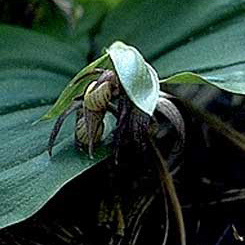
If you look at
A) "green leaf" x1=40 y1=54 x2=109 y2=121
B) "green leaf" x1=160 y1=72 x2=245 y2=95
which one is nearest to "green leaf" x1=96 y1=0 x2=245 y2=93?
"green leaf" x1=160 y1=72 x2=245 y2=95

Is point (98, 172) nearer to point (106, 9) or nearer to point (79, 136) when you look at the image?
point (79, 136)

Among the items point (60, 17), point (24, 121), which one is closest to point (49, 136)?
point (24, 121)

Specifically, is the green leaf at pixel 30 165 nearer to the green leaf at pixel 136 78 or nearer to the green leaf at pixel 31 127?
the green leaf at pixel 31 127

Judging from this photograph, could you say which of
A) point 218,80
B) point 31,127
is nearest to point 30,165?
point 31,127

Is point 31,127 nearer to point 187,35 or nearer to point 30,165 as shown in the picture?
point 30,165

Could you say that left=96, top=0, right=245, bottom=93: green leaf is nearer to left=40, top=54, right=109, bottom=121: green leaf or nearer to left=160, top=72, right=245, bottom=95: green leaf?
left=160, top=72, right=245, bottom=95: green leaf

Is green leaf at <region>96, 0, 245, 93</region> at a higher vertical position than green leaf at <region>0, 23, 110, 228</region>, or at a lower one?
higher

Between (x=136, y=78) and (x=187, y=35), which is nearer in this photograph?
(x=136, y=78)
